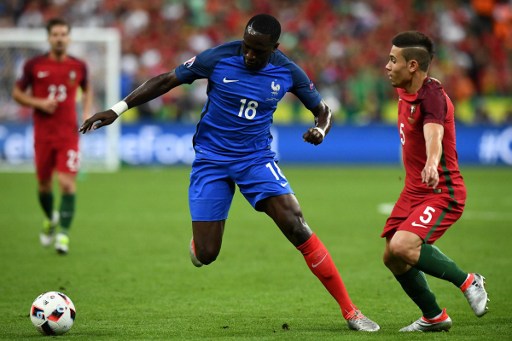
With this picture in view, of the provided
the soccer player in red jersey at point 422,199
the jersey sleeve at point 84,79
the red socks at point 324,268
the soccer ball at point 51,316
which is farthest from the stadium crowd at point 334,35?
the soccer ball at point 51,316

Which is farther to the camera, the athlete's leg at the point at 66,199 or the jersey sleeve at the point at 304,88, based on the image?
the athlete's leg at the point at 66,199

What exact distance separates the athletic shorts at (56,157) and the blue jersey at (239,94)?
439 cm

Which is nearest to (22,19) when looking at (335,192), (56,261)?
(335,192)

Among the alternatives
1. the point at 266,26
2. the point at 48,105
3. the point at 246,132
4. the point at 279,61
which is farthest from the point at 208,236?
the point at 48,105

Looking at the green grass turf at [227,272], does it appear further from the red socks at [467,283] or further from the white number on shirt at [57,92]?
the white number on shirt at [57,92]

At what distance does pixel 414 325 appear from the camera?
23.4 feet

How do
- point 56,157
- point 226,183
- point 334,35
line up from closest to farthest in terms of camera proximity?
point 226,183
point 56,157
point 334,35

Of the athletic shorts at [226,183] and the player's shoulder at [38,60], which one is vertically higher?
the player's shoulder at [38,60]

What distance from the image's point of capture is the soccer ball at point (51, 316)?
6.80 metres

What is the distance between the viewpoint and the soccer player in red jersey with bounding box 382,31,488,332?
6836 millimetres

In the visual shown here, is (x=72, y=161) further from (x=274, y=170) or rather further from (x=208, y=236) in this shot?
(x=274, y=170)

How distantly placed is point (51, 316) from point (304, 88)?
2.74 meters

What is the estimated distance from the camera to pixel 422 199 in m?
7.04

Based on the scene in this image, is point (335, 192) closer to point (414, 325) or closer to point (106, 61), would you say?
point (106, 61)
